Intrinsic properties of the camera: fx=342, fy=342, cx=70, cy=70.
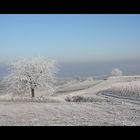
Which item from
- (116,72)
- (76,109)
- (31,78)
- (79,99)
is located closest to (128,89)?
(116,72)

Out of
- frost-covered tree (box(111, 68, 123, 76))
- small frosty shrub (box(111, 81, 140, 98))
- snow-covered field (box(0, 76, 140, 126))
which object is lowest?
snow-covered field (box(0, 76, 140, 126))

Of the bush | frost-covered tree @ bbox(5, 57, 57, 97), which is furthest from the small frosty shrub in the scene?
frost-covered tree @ bbox(5, 57, 57, 97)

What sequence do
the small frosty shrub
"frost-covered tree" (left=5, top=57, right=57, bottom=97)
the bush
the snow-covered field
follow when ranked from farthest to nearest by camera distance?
1. "frost-covered tree" (left=5, top=57, right=57, bottom=97)
2. the bush
3. the small frosty shrub
4. the snow-covered field

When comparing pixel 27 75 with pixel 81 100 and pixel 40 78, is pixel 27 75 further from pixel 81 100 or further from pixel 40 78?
pixel 81 100

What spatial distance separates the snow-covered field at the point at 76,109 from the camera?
4.71 m

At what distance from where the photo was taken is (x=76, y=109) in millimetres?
Answer: 5188

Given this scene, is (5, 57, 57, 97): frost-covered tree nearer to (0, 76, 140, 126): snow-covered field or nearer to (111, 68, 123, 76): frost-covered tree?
(0, 76, 140, 126): snow-covered field

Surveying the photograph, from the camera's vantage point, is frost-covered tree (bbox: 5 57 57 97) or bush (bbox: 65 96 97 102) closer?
bush (bbox: 65 96 97 102)

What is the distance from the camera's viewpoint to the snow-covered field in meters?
4.71

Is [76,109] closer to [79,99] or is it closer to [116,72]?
[79,99]

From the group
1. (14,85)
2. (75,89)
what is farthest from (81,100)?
(14,85)
